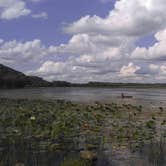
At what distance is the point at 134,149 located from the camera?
54.2 feet

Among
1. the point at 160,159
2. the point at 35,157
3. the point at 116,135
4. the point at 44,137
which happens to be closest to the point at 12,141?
the point at 44,137

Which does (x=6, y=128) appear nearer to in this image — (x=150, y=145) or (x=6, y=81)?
(x=150, y=145)

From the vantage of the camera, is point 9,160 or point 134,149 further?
point 134,149

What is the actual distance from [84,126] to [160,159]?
26.3ft

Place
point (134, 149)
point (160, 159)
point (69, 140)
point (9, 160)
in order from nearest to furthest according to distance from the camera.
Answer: point (9, 160) < point (160, 159) < point (134, 149) < point (69, 140)

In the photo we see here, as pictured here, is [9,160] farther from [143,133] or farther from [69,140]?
[143,133]

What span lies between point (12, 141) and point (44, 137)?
1677mm

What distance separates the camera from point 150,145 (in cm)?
1712

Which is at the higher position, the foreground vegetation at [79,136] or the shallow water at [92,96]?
the shallow water at [92,96]

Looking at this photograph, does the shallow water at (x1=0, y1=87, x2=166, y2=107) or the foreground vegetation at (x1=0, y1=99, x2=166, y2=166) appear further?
the shallow water at (x1=0, y1=87, x2=166, y2=107)

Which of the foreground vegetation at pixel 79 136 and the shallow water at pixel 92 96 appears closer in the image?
the foreground vegetation at pixel 79 136

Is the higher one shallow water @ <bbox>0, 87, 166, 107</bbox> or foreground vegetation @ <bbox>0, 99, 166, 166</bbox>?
shallow water @ <bbox>0, 87, 166, 107</bbox>

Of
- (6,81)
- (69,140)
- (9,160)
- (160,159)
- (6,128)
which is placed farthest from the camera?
(6,81)

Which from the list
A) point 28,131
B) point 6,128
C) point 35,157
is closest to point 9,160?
point 35,157
